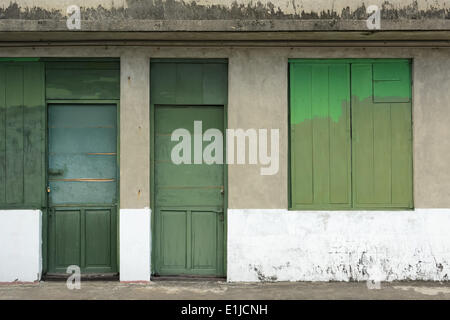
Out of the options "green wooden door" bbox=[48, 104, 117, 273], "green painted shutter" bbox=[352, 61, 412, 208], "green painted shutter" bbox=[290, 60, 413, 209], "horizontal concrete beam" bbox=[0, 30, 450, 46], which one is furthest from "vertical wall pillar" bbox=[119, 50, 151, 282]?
"green painted shutter" bbox=[352, 61, 412, 208]

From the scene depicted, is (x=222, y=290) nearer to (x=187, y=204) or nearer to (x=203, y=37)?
(x=187, y=204)

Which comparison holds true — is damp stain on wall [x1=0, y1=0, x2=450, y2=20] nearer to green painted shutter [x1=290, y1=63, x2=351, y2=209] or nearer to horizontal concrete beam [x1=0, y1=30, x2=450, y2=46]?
horizontal concrete beam [x1=0, y1=30, x2=450, y2=46]

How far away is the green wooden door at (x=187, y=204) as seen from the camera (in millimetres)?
7555

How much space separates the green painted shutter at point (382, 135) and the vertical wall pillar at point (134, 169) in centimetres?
308

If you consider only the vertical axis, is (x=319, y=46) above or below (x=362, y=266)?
above

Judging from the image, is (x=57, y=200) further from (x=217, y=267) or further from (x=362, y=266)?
(x=362, y=266)

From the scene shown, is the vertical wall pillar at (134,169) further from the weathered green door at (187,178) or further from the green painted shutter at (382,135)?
the green painted shutter at (382,135)

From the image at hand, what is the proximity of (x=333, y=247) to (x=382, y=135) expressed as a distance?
1807 mm

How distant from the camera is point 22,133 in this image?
7.49 metres

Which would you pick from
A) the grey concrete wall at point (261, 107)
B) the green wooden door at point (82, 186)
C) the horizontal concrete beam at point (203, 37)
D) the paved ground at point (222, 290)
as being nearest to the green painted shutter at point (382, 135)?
the grey concrete wall at point (261, 107)

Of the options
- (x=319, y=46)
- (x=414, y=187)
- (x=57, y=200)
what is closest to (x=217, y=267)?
(x=57, y=200)

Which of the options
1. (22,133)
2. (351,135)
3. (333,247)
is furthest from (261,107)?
(22,133)

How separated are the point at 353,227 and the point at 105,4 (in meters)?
4.79

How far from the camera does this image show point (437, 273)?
24.3 feet
